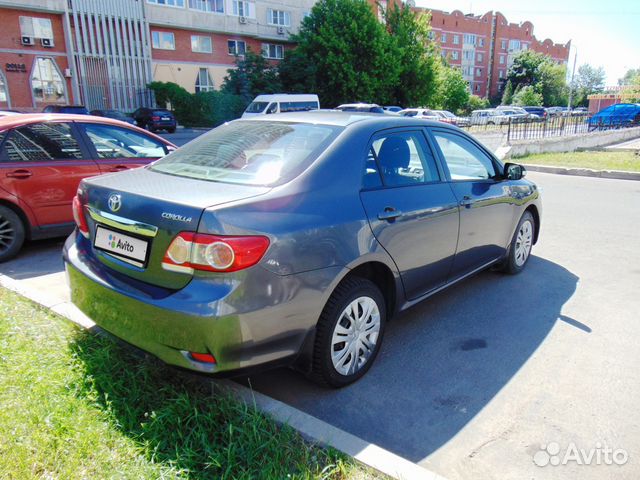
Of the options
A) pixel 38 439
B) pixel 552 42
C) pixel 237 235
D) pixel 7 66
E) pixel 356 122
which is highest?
pixel 552 42

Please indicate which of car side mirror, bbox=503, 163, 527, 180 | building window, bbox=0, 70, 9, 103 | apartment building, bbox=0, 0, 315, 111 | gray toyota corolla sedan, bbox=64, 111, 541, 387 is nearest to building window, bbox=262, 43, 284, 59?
apartment building, bbox=0, 0, 315, 111

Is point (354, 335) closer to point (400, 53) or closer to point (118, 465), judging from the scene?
point (118, 465)

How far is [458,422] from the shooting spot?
9.26ft

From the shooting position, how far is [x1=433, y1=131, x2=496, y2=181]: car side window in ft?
13.6

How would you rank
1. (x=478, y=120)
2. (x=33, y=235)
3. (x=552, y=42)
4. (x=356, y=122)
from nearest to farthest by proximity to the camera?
1. (x=356, y=122)
2. (x=33, y=235)
3. (x=478, y=120)
4. (x=552, y=42)

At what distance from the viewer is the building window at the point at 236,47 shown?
38.6 metres

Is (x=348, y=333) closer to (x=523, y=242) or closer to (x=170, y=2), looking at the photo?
(x=523, y=242)

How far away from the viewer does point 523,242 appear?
525cm

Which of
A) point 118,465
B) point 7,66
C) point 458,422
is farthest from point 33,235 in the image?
point 7,66

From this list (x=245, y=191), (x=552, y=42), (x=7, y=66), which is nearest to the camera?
(x=245, y=191)

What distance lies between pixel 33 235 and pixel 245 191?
395cm

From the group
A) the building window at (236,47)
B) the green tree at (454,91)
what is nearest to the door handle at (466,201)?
the building window at (236,47)

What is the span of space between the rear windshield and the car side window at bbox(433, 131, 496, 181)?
128 centimetres

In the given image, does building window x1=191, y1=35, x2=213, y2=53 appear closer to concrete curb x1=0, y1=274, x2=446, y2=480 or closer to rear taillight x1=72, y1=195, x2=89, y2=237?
rear taillight x1=72, y1=195, x2=89, y2=237
